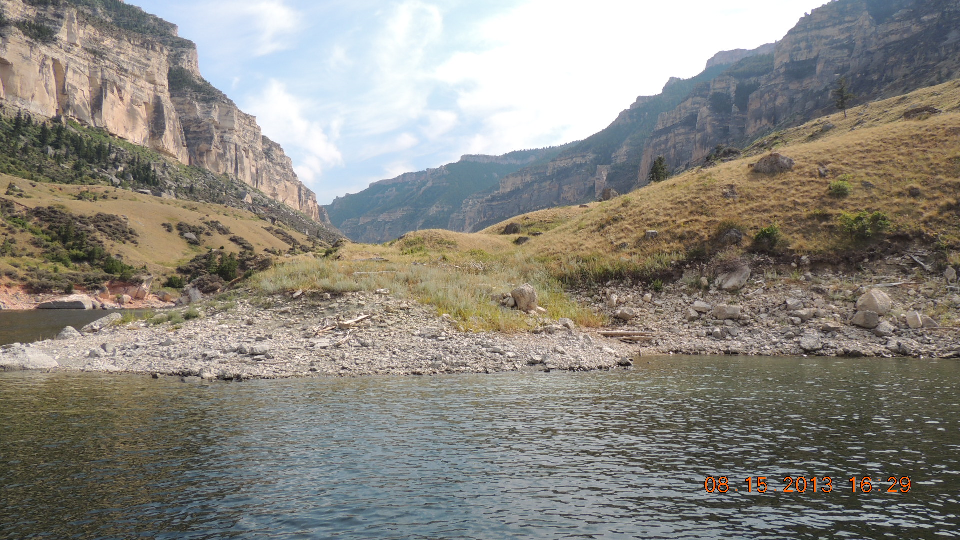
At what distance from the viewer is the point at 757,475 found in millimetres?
6852

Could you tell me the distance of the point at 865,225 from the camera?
2608 cm

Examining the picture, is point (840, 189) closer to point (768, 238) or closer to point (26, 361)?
point (768, 238)

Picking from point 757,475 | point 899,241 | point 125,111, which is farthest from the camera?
point 125,111

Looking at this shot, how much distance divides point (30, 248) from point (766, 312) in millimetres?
93754

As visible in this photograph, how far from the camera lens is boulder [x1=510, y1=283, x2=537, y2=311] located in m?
24.9

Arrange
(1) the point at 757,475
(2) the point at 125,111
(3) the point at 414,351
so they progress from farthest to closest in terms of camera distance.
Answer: (2) the point at 125,111, (3) the point at 414,351, (1) the point at 757,475

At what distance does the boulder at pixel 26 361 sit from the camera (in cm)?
1691

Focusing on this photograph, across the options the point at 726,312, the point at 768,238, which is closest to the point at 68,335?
the point at 726,312

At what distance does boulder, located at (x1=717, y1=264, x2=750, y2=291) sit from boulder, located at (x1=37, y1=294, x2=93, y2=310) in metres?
70.4

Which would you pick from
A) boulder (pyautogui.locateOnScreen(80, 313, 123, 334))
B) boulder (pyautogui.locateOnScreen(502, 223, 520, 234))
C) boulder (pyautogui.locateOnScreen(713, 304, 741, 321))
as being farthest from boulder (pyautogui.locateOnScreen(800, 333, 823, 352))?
boulder (pyautogui.locateOnScreen(502, 223, 520, 234))

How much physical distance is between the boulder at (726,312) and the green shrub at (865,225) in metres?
9.17

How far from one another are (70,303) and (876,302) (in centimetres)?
7818

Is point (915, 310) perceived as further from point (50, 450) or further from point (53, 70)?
point (53, 70)

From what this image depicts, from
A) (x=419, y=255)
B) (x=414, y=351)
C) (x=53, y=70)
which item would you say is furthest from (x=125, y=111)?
(x=414, y=351)
